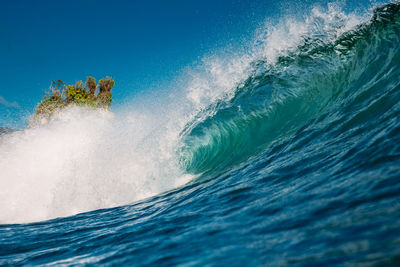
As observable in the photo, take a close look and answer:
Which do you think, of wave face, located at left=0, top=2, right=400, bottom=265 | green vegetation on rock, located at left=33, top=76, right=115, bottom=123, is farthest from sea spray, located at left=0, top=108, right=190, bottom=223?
green vegetation on rock, located at left=33, top=76, right=115, bottom=123

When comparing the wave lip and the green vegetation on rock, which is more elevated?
the green vegetation on rock

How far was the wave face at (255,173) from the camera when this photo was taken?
58.5 inches

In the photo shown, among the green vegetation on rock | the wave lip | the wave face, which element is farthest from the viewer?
the green vegetation on rock

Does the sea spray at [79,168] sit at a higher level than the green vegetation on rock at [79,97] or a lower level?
lower

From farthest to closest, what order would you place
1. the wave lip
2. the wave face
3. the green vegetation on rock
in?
the green vegetation on rock < the wave lip < the wave face

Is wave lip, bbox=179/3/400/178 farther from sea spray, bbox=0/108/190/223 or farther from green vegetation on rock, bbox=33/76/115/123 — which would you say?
green vegetation on rock, bbox=33/76/115/123

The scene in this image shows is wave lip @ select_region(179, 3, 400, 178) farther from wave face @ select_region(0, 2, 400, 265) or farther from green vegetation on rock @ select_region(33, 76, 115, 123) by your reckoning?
green vegetation on rock @ select_region(33, 76, 115, 123)

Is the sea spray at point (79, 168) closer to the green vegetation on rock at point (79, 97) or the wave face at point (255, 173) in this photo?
the wave face at point (255, 173)

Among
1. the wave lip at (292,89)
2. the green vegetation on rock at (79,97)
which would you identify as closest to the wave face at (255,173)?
the wave lip at (292,89)

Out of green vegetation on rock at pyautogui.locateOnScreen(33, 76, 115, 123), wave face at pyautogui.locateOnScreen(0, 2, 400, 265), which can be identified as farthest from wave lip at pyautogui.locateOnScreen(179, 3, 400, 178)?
green vegetation on rock at pyautogui.locateOnScreen(33, 76, 115, 123)

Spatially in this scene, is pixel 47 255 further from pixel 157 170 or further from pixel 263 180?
pixel 157 170

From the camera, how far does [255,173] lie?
11.7 ft

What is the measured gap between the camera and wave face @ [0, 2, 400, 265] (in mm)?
1485

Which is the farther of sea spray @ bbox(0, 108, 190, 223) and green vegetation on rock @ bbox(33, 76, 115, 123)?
green vegetation on rock @ bbox(33, 76, 115, 123)
